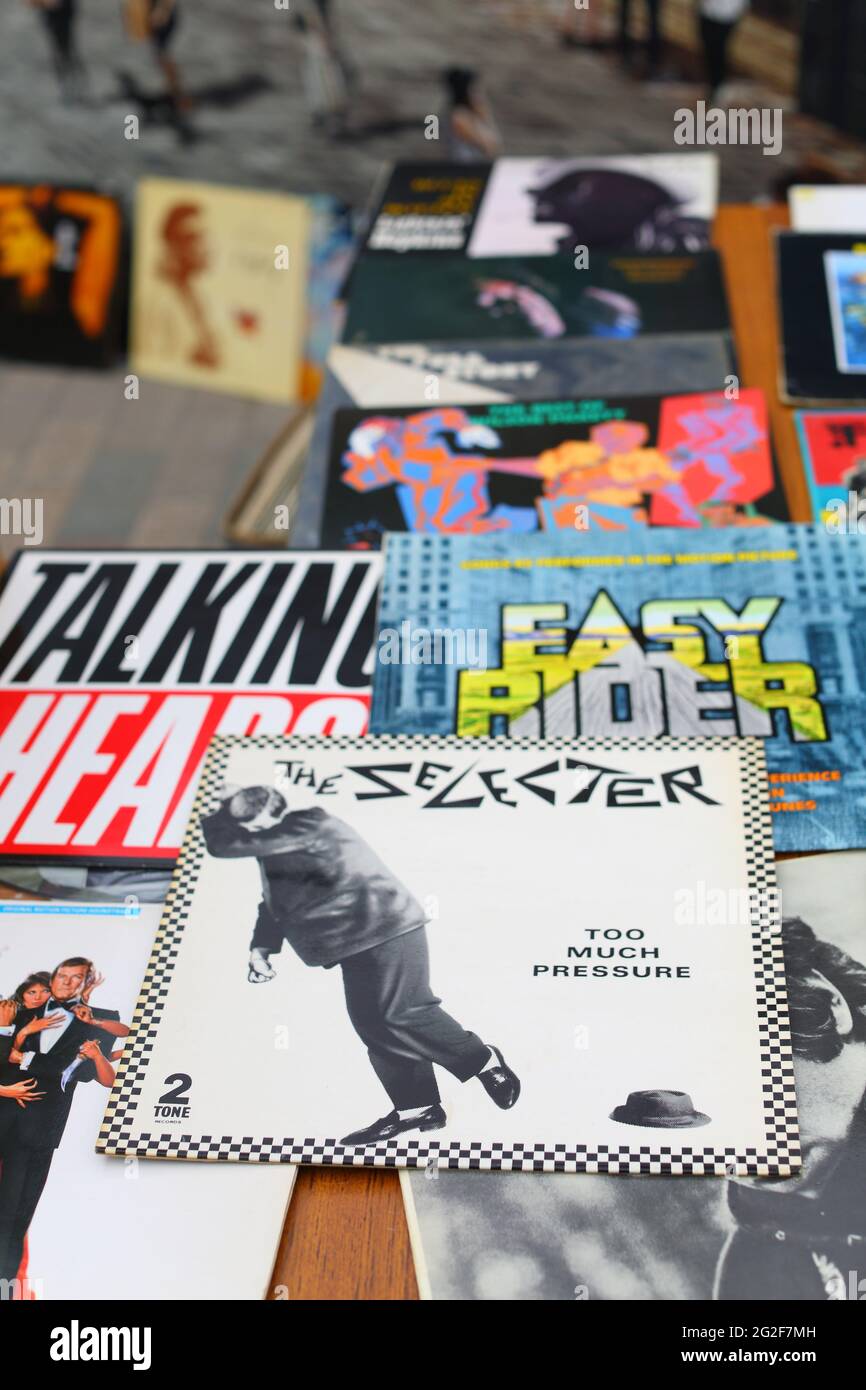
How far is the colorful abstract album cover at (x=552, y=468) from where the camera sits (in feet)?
3.63

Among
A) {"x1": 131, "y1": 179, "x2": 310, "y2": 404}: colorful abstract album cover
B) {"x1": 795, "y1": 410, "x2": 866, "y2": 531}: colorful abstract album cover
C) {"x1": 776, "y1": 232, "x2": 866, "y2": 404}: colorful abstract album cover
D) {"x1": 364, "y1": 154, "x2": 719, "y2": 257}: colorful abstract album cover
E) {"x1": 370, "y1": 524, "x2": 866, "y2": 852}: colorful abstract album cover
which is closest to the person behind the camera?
{"x1": 370, "y1": 524, "x2": 866, "y2": 852}: colorful abstract album cover

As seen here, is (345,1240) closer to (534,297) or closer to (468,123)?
(534,297)

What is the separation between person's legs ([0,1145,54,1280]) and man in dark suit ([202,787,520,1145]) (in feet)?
0.53

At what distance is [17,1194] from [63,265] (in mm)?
2472

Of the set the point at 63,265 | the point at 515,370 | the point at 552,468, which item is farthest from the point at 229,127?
the point at 552,468

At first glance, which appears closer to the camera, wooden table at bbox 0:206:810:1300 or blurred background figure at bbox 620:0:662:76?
wooden table at bbox 0:206:810:1300

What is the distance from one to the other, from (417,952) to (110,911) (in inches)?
8.7

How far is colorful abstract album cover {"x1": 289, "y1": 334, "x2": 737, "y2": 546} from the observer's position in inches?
48.4

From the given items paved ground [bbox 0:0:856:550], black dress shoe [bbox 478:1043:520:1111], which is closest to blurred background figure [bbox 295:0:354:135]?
paved ground [bbox 0:0:856:550]

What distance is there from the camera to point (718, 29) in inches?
94.0

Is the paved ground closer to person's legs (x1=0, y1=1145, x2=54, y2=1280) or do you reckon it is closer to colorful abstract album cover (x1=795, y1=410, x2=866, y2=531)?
colorful abstract album cover (x1=795, y1=410, x2=866, y2=531)

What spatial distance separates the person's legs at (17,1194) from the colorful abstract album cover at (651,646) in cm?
38

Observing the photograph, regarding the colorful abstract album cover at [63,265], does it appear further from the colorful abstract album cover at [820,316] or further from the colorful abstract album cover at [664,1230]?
the colorful abstract album cover at [664,1230]
